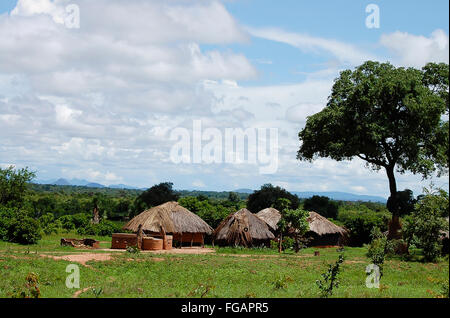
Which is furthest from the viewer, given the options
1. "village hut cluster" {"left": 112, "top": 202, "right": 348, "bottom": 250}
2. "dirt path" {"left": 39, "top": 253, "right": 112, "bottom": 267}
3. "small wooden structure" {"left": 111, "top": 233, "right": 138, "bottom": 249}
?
"village hut cluster" {"left": 112, "top": 202, "right": 348, "bottom": 250}

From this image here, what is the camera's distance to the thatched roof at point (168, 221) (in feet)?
97.9

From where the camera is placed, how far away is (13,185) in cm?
3844

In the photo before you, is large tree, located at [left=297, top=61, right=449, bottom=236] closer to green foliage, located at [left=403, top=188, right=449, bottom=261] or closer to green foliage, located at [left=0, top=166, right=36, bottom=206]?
green foliage, located at [left=403, top=188, right=449, bottom=261]

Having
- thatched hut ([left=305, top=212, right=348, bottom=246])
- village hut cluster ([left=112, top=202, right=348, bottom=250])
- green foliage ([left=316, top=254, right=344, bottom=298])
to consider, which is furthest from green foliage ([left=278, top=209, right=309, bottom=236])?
green foliage ([left=316, top=254, right=344, bottom=298])

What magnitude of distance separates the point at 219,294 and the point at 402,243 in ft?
51.1

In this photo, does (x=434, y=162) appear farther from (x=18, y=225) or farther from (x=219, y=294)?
(x=18, y=225)

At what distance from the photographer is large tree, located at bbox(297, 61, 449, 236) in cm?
2423

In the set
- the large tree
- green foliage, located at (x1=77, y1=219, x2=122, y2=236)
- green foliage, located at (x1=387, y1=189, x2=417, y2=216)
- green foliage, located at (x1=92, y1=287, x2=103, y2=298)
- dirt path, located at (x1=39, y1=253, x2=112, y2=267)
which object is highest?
the large tree

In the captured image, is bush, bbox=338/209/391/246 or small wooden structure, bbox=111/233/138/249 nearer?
small wooden structure, bbox=111/233/138/249

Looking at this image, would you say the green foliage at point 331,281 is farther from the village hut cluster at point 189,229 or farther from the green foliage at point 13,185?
the green foliage at point 13,185

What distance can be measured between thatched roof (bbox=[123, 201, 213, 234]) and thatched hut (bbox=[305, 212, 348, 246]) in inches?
301

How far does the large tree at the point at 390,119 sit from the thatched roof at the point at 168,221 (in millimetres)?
10263
